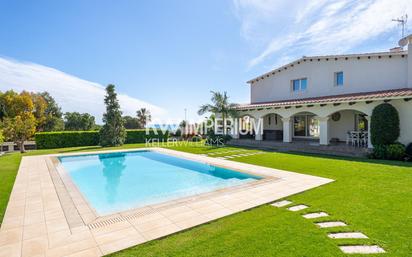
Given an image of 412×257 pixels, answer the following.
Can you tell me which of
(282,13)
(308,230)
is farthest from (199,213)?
(282,13)

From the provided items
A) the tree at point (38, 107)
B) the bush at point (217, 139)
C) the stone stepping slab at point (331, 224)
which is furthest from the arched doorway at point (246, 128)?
the tree at point (38, 107)

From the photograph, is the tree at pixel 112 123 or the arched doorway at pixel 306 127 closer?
the arched doorway at pixel 306 127

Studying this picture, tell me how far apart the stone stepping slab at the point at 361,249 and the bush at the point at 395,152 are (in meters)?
11.7

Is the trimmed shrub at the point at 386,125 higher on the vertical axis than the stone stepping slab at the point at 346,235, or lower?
higher

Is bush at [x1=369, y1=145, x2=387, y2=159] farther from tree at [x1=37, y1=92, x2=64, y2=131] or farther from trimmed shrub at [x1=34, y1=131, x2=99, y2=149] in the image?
tree at [x1=37, y1=92, x2=64, y2=131]

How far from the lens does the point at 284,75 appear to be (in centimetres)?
2381

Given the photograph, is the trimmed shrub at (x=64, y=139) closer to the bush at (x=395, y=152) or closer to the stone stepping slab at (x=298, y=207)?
the stone stepping slab at (x=298, y=207)

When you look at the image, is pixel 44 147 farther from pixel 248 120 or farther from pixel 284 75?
pixel 284 75

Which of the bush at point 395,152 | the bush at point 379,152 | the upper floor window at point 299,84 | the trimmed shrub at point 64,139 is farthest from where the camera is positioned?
the trimmed shrub at point 64,139

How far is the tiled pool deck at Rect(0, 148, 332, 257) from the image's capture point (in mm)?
4391

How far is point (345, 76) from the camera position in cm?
1920

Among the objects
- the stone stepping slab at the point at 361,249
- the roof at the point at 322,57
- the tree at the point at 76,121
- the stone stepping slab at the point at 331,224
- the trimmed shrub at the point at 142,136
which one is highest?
the roof at the point at 322,57

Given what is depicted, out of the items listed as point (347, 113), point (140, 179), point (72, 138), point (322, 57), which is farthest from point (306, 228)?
point (72, 138)

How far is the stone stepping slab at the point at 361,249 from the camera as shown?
12.9ft
